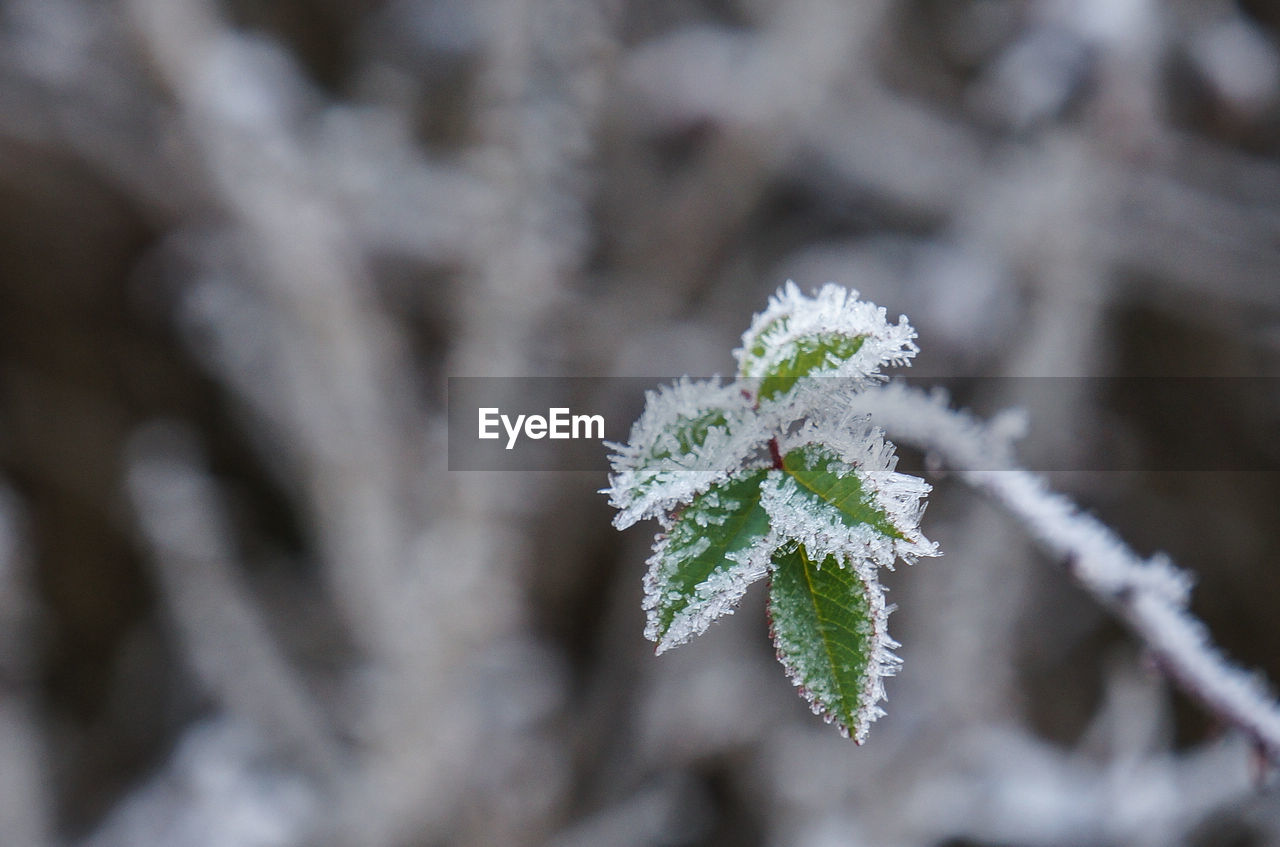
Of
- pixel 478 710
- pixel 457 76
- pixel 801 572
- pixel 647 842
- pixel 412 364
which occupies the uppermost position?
pixel 457 76

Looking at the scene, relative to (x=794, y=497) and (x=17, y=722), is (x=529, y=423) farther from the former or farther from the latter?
(x=17, y=722)

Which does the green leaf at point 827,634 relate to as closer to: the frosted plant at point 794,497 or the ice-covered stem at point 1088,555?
the frosted plant at point 794,497

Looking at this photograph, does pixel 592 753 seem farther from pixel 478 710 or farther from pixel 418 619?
pixel 418 619

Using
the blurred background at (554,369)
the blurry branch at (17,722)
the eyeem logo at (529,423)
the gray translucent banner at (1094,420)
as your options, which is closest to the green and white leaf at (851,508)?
the eyeem logo at (529,423)

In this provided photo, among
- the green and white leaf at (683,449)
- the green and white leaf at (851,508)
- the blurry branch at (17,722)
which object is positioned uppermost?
the blurry branch at (17,722)

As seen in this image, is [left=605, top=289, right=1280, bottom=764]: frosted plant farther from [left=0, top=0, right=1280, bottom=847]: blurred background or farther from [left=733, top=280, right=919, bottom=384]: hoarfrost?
[left=0, top=0, right=1280, bottom=847]: blurred background

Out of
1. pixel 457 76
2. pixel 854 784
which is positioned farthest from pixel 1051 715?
pixel 457 76
